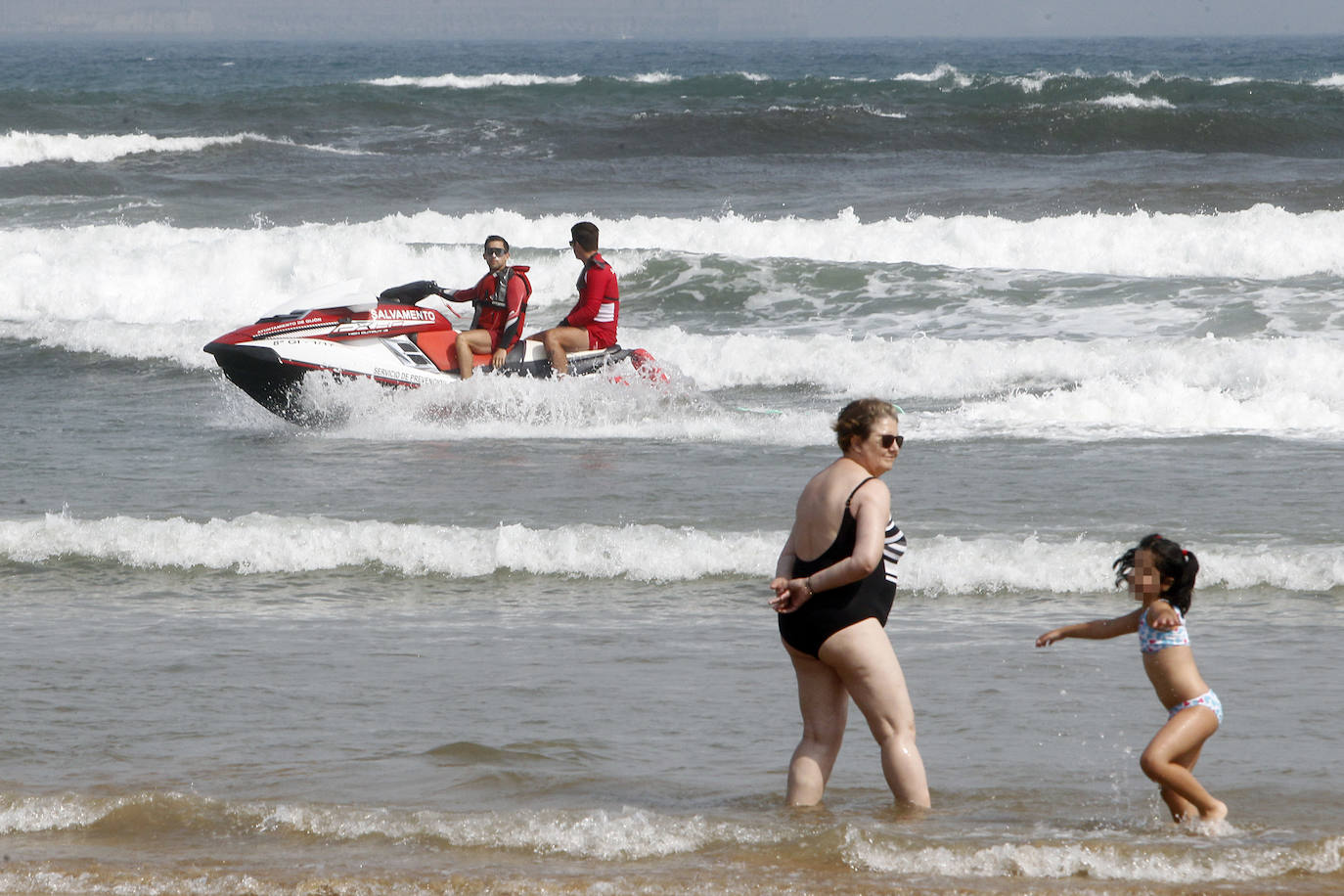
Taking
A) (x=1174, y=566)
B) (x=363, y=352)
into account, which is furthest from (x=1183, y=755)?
(x=363, y=352)

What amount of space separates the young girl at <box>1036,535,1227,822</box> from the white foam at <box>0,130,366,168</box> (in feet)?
111

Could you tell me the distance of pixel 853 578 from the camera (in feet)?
14.0

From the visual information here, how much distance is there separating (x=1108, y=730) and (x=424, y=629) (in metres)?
3.17

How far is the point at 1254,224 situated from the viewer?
20750mm

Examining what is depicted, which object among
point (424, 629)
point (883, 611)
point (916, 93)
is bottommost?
point (424, 629)

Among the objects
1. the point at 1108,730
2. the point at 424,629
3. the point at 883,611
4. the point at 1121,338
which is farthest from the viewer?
the point at 1121,338

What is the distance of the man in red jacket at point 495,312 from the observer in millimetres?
11945

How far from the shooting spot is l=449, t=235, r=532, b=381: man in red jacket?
1195 centimetres

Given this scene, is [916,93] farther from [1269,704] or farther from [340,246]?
[1269,704]

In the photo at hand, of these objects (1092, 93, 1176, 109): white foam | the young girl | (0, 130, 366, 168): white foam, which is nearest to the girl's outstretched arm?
the young girl

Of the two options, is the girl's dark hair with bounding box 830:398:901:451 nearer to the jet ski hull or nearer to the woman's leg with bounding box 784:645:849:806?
the woman's leg with bounding box 784:645:849:806

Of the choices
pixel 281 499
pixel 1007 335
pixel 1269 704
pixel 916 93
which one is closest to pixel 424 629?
pixel 281 499

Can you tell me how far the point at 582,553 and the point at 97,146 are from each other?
3286 centimetres

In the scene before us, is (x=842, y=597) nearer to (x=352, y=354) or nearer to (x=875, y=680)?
(x=875, y=680)
